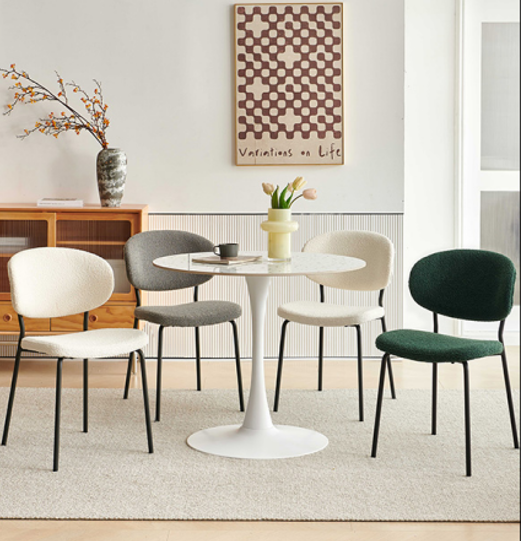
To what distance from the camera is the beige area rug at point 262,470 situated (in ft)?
8.15

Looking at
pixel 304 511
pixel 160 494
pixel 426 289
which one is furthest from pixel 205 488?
pixel 426 289

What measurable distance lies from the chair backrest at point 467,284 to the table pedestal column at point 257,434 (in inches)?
27.4

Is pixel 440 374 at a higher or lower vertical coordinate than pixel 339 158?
lower

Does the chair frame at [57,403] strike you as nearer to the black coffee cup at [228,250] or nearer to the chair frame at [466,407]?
the black coffee cup at [228,250]

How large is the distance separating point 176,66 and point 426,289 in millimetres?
2050

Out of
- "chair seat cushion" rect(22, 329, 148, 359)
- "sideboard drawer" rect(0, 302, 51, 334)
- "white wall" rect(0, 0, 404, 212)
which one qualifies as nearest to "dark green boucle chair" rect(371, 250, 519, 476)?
"chair seat cushion" rect(22, 329, 148, 359)

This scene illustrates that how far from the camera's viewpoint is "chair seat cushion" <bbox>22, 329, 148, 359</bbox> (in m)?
2.89

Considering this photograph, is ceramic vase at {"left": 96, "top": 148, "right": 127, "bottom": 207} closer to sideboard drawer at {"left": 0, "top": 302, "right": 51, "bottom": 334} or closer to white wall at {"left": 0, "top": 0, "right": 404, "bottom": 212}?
white wall at {"left": 0, "top": 0, "right": 404, "bottom": 212}

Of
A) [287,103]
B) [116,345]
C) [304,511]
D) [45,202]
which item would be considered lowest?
[304,511]

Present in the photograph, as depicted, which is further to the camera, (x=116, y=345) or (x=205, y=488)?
(x=116, y=345)

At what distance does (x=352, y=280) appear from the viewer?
3.79 metres

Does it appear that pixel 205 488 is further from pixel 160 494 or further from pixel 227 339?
pixel 227 339

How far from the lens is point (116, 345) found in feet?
9.68

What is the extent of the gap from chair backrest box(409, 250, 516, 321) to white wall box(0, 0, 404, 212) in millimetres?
1288
